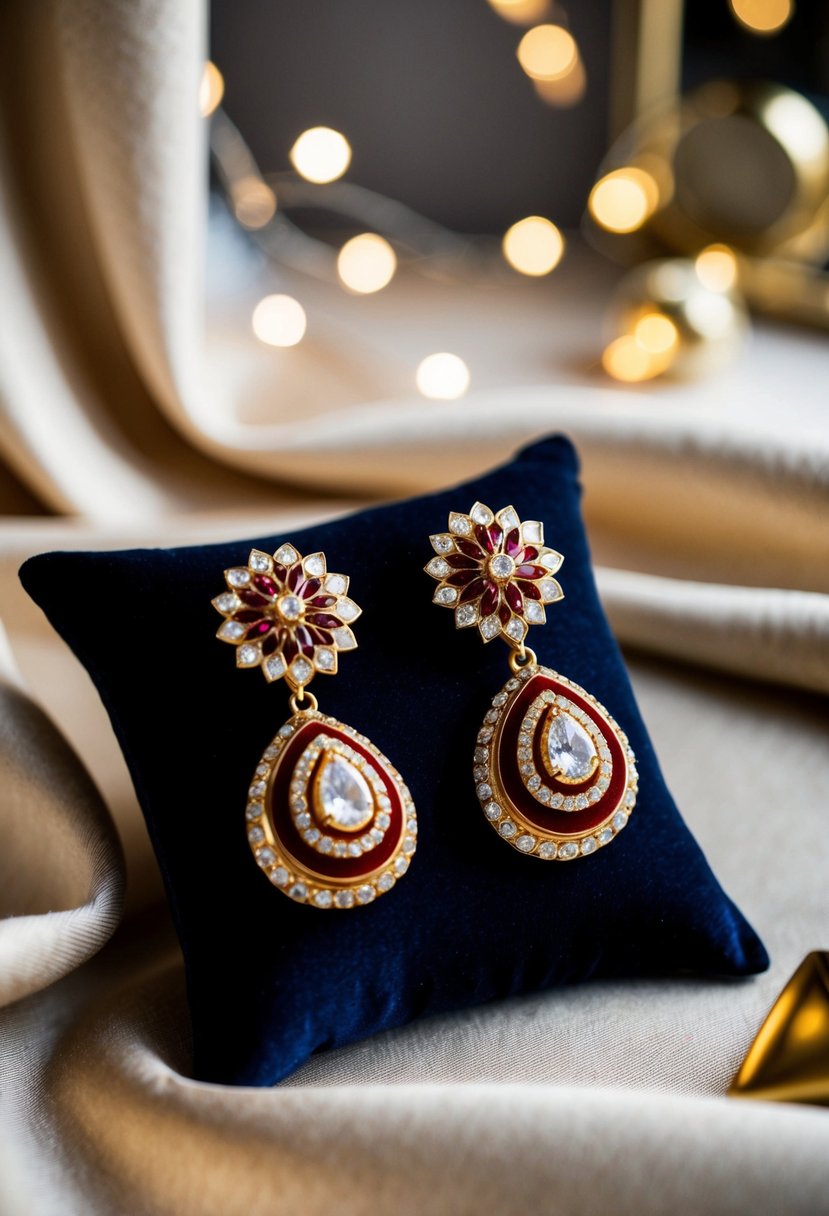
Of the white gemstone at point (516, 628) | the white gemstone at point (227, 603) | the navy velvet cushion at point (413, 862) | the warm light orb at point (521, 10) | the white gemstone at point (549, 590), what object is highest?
the warm light orb at point (521, 10)

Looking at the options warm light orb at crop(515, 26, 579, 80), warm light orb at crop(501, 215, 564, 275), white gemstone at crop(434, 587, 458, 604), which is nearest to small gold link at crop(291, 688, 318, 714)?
white gemstone at crop(434, 587, 458, 604)

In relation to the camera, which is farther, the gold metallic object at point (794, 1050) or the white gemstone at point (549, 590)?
the white gemstone at point (549, 590)

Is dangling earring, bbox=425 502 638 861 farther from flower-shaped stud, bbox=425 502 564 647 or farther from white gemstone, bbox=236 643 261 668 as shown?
white gemstone, bbox=236 643 261 668

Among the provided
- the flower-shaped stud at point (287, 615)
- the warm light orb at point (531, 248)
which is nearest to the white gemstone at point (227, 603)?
the flower-shaped stud at point (287, 615)

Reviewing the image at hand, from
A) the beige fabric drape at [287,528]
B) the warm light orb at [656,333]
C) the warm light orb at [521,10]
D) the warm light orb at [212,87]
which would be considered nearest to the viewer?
the beige fabric drape at [287,528]

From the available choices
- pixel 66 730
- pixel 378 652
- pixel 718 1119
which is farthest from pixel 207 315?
pixel 718 1119

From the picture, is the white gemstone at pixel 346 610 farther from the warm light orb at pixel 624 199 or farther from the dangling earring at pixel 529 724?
the warm light orb at pixel 624 199
